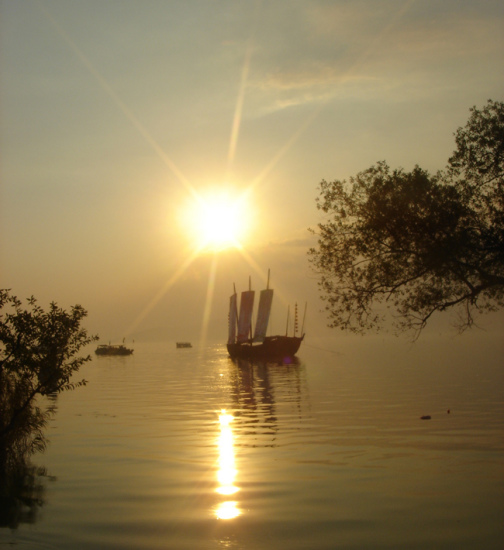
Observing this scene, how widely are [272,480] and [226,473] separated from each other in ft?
6.00

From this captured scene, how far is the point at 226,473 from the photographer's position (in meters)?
21.1

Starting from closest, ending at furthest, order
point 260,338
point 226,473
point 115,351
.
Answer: point 226,473 < point 260,338 < point 115,351

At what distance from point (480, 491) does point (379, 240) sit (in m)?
8.49

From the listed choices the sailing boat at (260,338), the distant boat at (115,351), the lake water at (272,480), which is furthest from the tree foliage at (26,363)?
the distant boat at (115,351)

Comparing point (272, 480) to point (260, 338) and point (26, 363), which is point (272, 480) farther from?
point (260, 338)

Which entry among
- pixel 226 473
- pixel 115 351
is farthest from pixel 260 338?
pixel 226 473

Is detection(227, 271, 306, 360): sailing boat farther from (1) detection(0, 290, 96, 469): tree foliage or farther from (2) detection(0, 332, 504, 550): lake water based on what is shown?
(1) detection(0, 290, 96, 469): tree foliage

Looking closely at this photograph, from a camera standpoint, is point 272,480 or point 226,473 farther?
point 226,473

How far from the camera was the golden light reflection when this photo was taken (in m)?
16.3

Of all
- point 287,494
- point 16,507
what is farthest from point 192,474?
point 16,507

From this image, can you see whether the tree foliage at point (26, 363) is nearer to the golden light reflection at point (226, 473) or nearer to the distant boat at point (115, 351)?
→ the golden light reflection at point (226, 473)

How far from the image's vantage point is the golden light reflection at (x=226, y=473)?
16297 millimetres

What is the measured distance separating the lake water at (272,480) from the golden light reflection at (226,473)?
6 centimetres

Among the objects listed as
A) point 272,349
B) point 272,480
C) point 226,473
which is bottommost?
point 272,480
